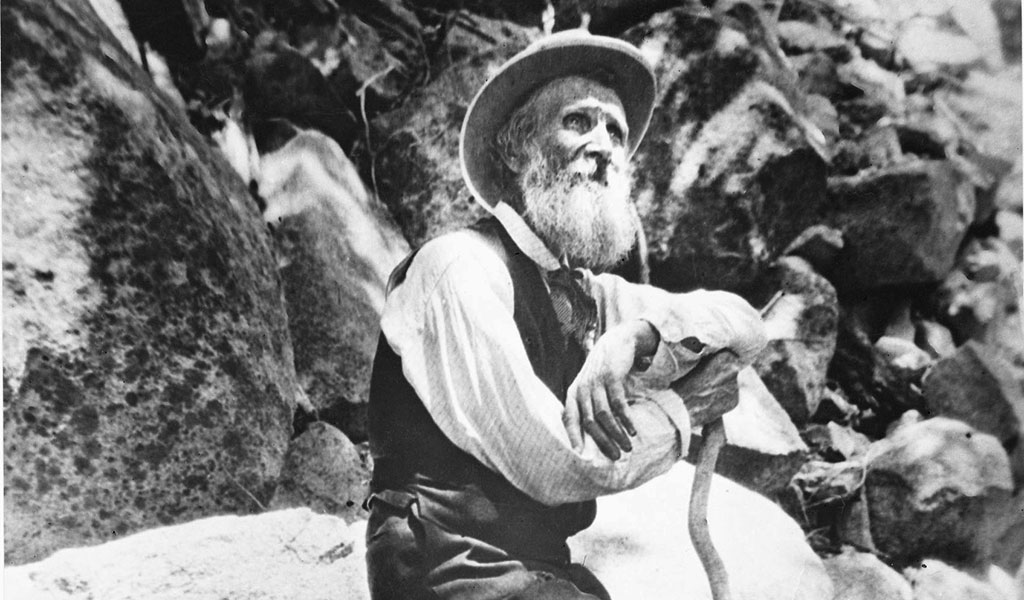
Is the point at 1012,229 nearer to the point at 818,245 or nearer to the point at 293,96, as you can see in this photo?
the point at 818,245

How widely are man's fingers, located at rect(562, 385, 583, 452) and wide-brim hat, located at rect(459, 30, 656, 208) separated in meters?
0.59

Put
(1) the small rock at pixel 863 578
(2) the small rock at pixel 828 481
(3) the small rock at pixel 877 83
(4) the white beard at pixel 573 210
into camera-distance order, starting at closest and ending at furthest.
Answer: (4) the white beard at pixel 573 210 < (1) the small rock at pixel 863 578 < (2) the small rock at pixel 828 481 < (3) the small rock at pixel 877 83

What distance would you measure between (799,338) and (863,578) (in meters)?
0.72

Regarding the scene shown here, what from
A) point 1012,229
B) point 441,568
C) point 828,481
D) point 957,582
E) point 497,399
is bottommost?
point 957,582

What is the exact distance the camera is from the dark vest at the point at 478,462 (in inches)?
79.5

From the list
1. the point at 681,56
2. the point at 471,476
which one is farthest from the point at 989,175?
the point at 471,476

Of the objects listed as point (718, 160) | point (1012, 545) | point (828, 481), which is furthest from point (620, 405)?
point (1012, 545)

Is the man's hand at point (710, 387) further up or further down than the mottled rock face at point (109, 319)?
further down

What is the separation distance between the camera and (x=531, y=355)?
83.6 inches

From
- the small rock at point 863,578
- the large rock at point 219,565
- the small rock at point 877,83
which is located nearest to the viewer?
the large rock at point 219,565

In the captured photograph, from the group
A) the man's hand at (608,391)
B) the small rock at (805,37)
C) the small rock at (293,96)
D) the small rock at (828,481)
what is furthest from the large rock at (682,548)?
the small rock at (805,37)

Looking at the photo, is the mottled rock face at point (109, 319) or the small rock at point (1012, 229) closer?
the mottled rock face at point (109, 319)

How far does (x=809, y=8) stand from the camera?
291 cm

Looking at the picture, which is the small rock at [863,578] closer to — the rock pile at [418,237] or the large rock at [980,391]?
the rock pile at [418,237]
